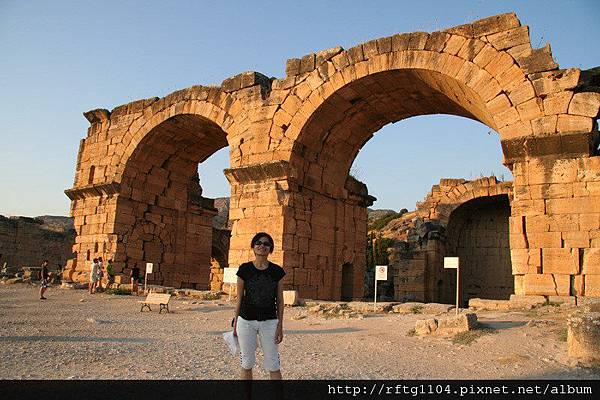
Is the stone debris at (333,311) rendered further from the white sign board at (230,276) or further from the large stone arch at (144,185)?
the large stone arch at (144,185)

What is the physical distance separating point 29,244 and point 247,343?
25.7 m

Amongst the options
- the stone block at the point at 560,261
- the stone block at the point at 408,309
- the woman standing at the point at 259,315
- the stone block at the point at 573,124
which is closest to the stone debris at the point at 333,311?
the stone block at the point at 408,309

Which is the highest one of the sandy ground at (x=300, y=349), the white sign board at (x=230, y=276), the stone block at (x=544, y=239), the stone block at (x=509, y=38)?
the stone block at (x=509, y=38)

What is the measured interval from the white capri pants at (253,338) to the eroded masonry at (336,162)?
649 centimetres

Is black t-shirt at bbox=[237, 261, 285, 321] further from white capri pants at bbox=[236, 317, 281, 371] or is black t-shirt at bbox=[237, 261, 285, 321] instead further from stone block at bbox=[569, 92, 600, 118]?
stone block at bbox=[569, 92, 600, 118]

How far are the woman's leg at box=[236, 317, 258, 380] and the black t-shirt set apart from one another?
0.05m

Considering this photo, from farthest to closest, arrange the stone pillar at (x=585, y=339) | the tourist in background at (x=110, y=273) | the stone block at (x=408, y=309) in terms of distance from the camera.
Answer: the tourist in background at (x=110, y=273) < the stone block at (x=408, y=309) < the stone pillar at (x=585, y=339)

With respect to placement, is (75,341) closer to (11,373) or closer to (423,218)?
(11,373)

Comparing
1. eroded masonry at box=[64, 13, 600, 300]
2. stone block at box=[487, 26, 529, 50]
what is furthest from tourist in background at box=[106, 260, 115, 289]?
stone block at box=[487, 26, 529, 50]

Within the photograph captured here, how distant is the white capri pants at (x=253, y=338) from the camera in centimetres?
368

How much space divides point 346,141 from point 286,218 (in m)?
3.07

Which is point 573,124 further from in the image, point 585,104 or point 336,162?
point 336,162

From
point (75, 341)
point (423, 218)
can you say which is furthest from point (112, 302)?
point (423, 218)

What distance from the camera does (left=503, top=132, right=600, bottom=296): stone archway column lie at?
327 inches
